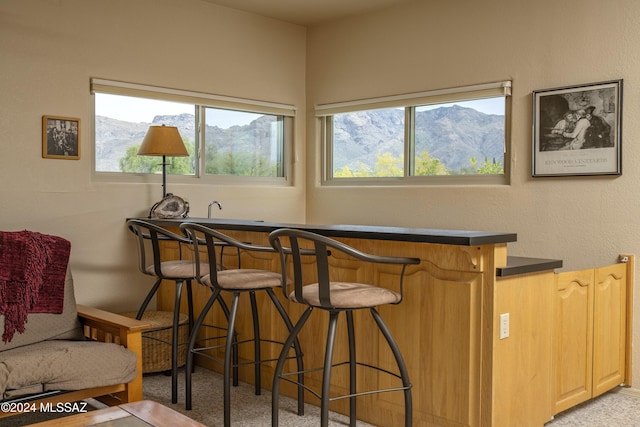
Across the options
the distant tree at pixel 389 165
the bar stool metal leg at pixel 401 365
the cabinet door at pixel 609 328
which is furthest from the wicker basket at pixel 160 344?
the cabinet door at pixel 609 328

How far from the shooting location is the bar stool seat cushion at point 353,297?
2498mm

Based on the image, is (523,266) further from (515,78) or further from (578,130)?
(515,78)

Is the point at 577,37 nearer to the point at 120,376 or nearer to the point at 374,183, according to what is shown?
the point at 374,183

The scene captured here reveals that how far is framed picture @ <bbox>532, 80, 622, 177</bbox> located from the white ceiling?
5.03 ft

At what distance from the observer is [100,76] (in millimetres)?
4320

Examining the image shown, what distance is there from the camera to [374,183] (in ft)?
17.3

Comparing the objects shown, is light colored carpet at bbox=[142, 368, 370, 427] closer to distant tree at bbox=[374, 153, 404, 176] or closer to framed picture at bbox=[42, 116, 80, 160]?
framed picture at bbox=[42, 116, 80, 160]

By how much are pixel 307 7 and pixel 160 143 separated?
1745 mm

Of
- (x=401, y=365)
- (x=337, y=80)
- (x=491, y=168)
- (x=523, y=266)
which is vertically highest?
(x=337, y=80)

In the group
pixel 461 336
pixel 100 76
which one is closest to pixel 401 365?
pixel 461 336

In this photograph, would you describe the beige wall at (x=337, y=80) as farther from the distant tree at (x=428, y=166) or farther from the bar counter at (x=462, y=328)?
the bar counter at (x=462, y=328)

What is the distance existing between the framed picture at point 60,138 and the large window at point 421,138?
2143mm

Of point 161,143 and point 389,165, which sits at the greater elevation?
point 161,143

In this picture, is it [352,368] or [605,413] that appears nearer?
[352,368]
